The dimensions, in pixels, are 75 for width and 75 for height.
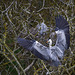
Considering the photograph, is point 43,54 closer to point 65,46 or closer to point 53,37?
point 65,46

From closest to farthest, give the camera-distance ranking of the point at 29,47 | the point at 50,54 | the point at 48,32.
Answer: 1. the point at 29,47
2. the point at 50,54
3. the point at 48,32

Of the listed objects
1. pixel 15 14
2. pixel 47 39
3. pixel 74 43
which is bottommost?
pixel 74 43

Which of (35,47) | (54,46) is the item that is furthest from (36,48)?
(54,46)

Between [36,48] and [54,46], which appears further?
[54,46]

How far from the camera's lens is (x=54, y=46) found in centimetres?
294

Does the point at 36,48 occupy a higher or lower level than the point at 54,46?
higher

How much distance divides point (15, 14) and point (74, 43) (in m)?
1.62

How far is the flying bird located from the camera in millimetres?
2682

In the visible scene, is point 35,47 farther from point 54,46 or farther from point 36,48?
point 54,46

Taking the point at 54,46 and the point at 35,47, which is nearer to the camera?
the point at 35,47

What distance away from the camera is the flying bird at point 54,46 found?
2682 millimetres

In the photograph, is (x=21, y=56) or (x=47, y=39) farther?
(x=21, y=56)

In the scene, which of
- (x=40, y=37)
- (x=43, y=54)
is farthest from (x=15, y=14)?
(x=43, y=54)

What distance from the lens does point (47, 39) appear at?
10.3 ft
